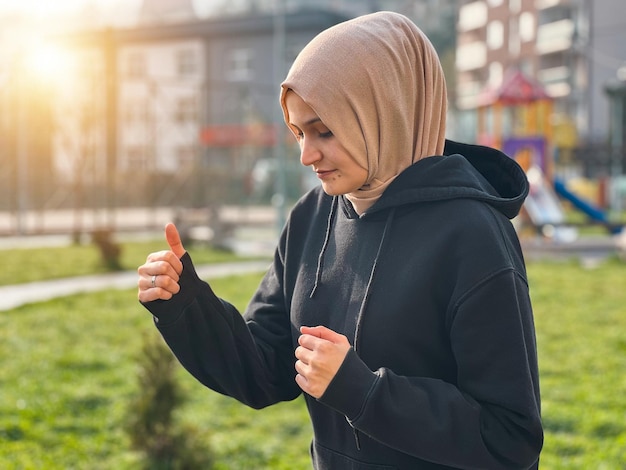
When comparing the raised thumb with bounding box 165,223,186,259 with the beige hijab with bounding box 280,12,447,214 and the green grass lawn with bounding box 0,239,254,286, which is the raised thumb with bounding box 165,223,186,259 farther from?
the green grass lawn with bounding box 0,239,254,286

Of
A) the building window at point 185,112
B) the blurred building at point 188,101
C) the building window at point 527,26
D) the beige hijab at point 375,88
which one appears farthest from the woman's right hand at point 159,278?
the building window at point 527,26

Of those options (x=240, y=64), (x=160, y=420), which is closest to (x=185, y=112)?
(x=240, y=64)

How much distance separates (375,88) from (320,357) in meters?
0.45

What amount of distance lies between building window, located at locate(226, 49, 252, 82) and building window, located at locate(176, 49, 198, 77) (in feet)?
5.63

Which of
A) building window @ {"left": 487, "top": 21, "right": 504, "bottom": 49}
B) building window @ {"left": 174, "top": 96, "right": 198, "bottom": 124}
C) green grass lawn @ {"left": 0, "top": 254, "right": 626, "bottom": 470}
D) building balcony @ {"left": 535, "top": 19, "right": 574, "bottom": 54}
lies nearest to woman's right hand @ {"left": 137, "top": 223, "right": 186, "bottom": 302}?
green grass lawn @ {"left": 0, "top": 254, "right": 626, "bottom": 470}

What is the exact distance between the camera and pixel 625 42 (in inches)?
1500

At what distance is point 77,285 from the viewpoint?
10.4 metres

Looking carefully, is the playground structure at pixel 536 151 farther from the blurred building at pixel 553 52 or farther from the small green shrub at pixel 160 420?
the small green shrub at pixel 160 420

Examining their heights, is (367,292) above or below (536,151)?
above

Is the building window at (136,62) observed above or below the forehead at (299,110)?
above

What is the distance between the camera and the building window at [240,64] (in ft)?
124

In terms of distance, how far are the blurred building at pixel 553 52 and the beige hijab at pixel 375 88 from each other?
98.2ft

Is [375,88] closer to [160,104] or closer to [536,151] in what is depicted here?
[536,151]

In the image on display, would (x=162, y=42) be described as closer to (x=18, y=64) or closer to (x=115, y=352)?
(x=18, y=64)
